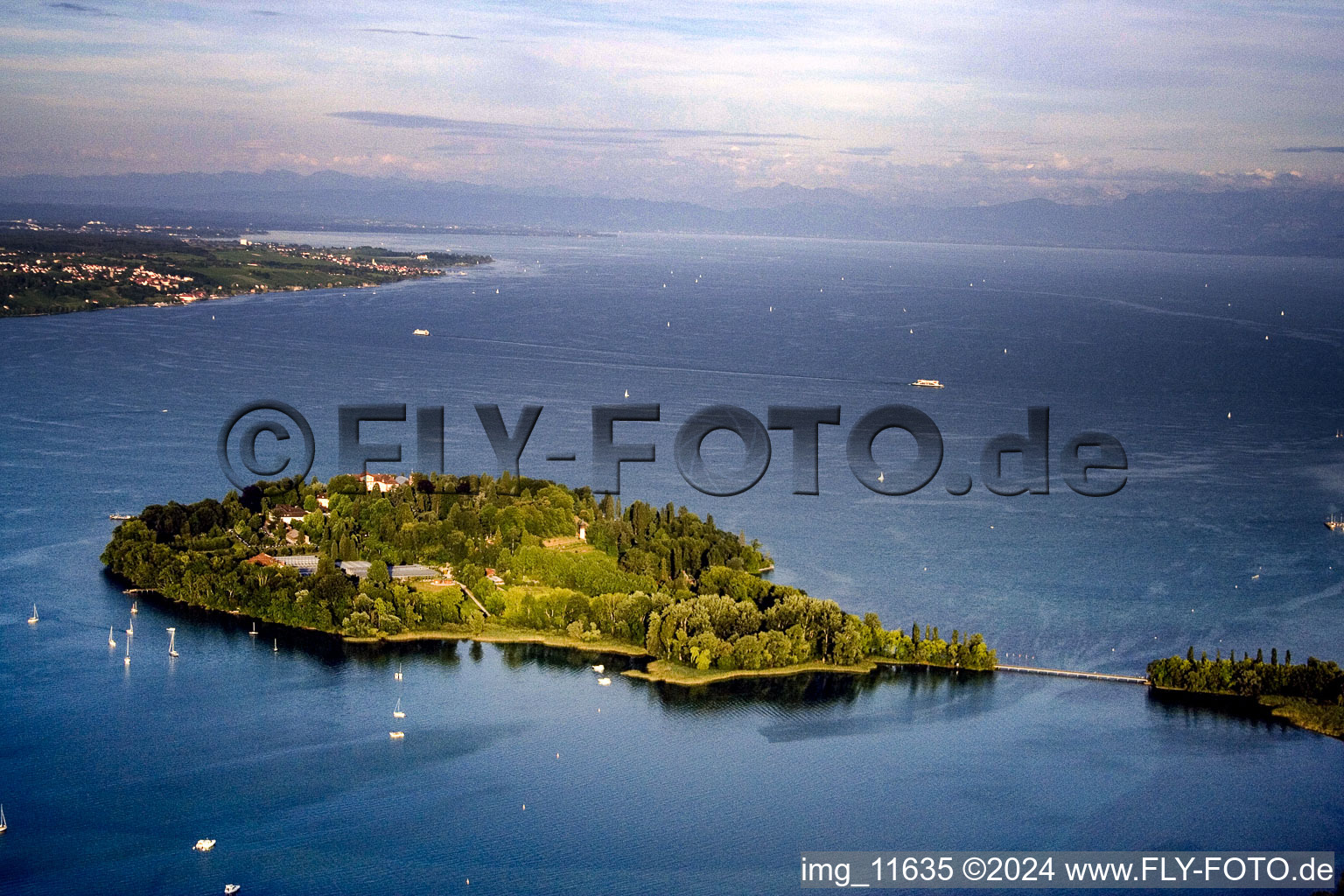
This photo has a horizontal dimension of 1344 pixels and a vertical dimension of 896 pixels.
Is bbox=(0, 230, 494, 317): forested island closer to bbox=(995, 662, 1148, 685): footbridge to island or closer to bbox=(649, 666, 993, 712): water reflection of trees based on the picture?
bbox=(649, 666, 993, 712): water reflection of trees

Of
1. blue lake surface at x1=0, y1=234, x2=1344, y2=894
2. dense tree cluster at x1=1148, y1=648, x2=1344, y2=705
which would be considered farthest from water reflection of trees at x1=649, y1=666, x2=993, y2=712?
dense tree cluster at x1=1148, y1=648, x2=1344, y2=705

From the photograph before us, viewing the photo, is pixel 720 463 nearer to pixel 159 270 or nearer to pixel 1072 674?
pixel 1072 674

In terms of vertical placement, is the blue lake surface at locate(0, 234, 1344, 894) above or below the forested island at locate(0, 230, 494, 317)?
below

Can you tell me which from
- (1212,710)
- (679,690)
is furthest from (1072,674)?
(679,690)

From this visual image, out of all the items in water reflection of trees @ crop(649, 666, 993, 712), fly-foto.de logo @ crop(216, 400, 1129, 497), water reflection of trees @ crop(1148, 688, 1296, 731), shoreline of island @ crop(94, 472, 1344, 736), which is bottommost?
water reflection of trees @ crop(1148, 688, 1296, 731)

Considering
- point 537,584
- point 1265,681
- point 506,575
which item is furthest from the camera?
point 506,575

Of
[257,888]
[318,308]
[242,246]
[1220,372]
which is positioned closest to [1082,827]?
[257,888]
